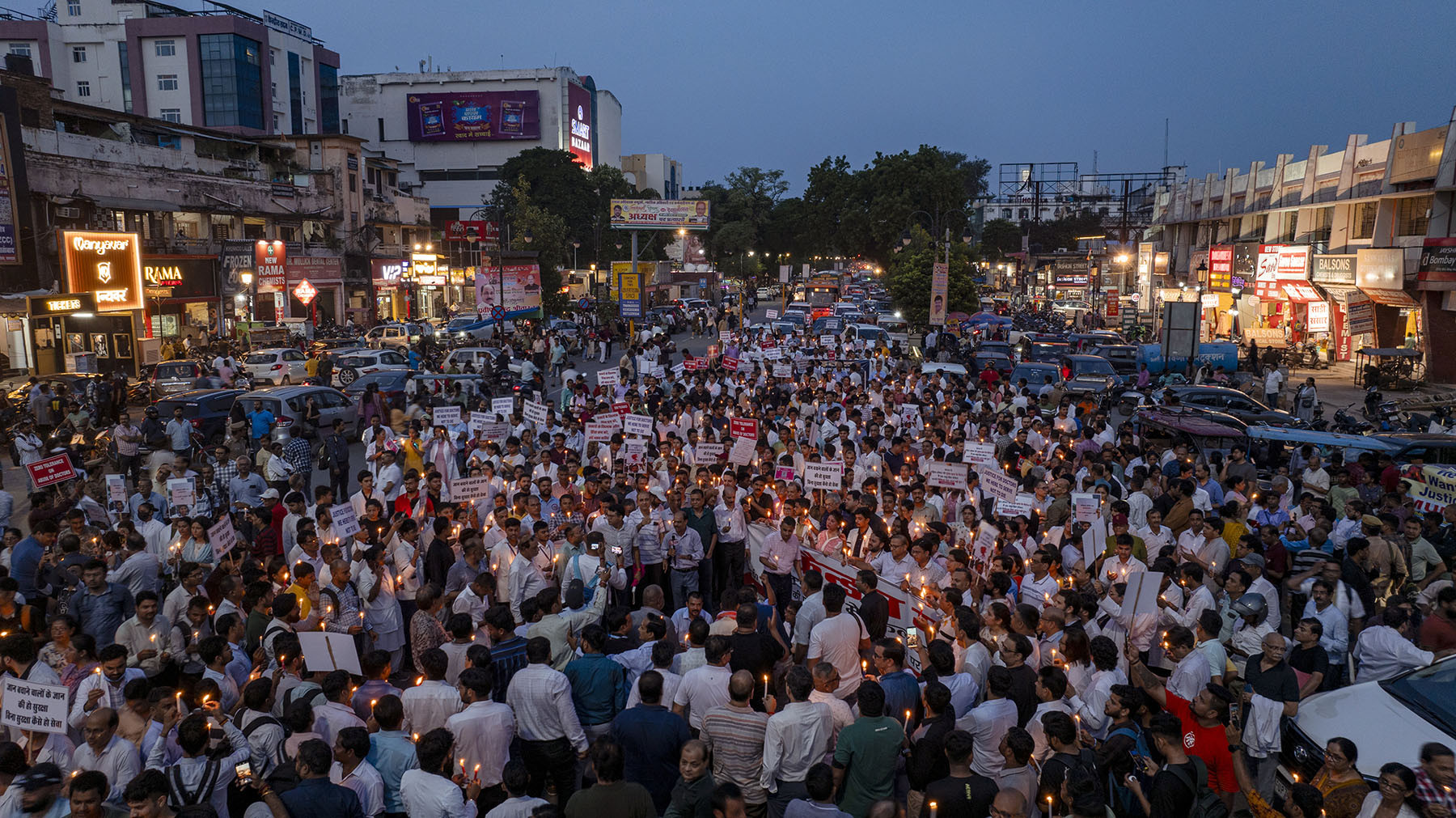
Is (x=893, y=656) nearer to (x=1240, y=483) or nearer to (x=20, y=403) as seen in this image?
(x=1240, y=483)

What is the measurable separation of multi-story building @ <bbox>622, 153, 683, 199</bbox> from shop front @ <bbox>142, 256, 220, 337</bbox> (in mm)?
84403

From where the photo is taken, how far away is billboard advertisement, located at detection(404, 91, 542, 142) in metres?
93.7

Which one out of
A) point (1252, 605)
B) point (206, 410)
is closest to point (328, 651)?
point (1252, 605)

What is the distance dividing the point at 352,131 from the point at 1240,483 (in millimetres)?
99703

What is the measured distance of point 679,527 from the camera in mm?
9648

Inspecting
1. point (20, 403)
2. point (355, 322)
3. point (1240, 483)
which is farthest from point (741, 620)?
point (355, 322)

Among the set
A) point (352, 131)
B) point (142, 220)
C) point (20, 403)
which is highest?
point (352, 131)

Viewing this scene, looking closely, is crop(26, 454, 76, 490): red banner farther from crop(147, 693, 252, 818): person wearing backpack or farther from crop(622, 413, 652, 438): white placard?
crop(147, 693, 252, 818): person wearing backpack

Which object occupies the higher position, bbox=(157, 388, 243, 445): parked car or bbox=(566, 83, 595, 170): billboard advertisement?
bbox=(566, 83, 595, 170): billboard advertisement

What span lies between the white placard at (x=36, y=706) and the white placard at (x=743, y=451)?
840cm

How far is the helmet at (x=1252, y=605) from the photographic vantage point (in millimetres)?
7348

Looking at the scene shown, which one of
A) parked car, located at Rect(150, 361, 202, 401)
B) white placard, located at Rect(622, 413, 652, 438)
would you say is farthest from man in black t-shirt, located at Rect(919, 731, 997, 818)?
parked car, located at Rect(150, 361, 202, 401)

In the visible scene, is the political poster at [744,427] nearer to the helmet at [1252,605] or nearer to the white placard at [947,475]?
the white placard at [947,475]

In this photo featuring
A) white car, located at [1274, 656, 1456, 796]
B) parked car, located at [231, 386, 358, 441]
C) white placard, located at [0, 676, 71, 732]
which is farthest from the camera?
parked car, located at [231, 386, 358, 441]
